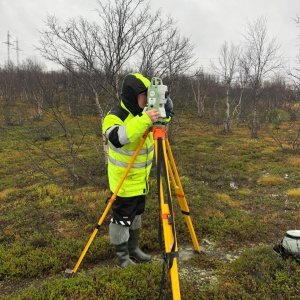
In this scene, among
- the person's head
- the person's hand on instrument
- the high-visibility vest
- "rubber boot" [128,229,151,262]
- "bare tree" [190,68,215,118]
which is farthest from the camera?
"bare tree" [190,68,215,118]

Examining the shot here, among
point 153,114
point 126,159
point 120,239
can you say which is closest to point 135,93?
point 153,114

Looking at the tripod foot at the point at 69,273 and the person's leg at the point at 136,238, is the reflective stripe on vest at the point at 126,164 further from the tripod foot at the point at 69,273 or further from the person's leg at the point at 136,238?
the tripod foot at the point at 69,273

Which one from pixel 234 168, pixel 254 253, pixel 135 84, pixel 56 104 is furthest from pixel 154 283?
pixel 234 168

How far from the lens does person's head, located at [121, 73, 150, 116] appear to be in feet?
9.25

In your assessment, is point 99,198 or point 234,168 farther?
point 234,168

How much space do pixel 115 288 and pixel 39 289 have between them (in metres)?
0.89

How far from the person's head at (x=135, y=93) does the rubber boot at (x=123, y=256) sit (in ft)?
5.54

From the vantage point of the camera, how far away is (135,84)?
2.82m

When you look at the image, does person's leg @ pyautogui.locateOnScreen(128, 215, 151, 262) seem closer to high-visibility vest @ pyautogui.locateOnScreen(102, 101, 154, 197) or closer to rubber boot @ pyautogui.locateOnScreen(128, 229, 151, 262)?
rubber boot @ pyautogui.locateOnScreen(128, 229, 151, 262)

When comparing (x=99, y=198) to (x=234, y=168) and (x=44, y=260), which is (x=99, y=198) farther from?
(x=234, y=168)

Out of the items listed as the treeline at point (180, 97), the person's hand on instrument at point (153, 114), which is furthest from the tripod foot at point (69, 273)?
the treeline at point (180, 97)

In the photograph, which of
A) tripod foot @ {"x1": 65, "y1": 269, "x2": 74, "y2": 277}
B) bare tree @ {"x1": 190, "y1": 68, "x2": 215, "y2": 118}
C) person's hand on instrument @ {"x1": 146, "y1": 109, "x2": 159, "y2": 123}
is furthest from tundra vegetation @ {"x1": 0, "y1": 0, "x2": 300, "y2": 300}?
bare tree @ {"x1": 190, "y1": 68, "x2": 215, "y2": 118}

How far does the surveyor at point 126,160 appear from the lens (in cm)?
282

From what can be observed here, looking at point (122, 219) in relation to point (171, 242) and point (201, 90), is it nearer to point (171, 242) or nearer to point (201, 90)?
point (171, 242)
